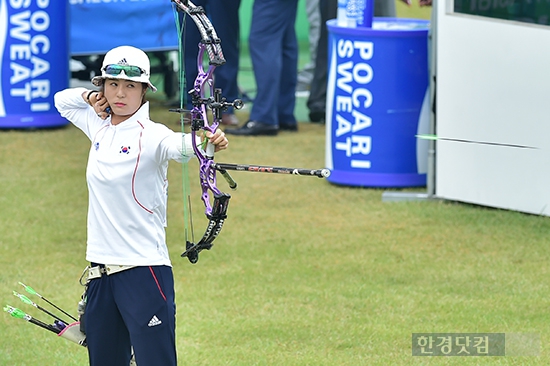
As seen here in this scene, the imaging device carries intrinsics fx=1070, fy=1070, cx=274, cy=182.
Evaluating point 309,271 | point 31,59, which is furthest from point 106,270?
point 31,59

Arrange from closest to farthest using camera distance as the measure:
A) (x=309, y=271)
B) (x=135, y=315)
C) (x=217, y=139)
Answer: (x=217, y=139), (x=135, y=315), (x=309, y=271)

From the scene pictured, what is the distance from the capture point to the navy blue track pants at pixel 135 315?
11.0 feet

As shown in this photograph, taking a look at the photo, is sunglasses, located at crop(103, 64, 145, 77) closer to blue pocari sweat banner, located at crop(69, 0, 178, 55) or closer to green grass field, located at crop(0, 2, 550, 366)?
green grass field, located at crop(0, 2, 550, 366)

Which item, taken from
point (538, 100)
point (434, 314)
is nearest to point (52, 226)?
point (434, 314)

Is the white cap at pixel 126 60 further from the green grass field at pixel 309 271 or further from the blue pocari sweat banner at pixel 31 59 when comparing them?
the blue pocari sweat banner at pixel 31 59

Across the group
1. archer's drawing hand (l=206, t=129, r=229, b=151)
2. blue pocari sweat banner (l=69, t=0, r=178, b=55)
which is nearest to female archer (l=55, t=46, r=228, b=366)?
archer's drawing hand (l=206, t=129, r=229, b=151)

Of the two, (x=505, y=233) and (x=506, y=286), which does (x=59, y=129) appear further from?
(x=506, y=286)

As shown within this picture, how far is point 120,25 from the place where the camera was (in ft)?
33.4

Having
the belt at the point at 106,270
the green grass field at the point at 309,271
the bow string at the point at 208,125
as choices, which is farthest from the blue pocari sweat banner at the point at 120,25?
the belt at the point at 106,270

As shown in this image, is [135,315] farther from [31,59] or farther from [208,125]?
[31,59]

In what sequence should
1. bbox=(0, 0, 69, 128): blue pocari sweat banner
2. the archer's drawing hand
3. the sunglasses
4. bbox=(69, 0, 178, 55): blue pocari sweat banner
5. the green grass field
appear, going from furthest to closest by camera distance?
bbox=(69, 0, 178, 55): blue pocari sweat banner
bbox=(0, 0, 69, 128): blue pocari sweat banner
the green grass field
the sunglasses
the archer's drawing hand

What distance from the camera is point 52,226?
256 inches

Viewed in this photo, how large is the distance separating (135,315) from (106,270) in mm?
171

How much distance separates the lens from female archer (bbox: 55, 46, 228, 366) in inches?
133
